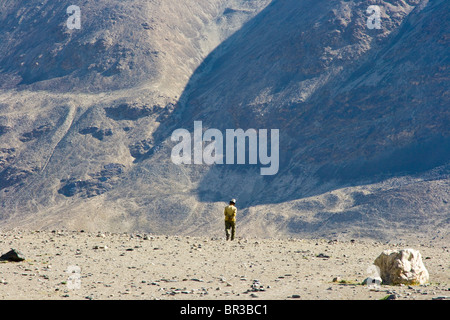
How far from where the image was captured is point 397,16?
94.6 m

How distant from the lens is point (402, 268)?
13969 millimetres

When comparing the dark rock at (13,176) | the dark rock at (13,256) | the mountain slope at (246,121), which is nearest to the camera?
the dark rock at (13,256)

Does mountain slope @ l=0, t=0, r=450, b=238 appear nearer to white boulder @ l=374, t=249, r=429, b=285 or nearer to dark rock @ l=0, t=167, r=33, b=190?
dark rock @ l=0, t=167, r=33, b=190

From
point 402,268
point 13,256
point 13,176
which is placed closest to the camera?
point 402,268

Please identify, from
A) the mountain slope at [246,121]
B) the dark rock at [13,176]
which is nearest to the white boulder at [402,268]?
the mountain slope at [246,121]

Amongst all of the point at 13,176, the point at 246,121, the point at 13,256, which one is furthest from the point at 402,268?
the point at 13,176

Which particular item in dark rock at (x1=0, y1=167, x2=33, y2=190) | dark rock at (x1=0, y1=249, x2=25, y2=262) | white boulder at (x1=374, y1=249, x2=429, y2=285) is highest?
dark rock at (x1=0, y1=167, x2=33, y2=190)

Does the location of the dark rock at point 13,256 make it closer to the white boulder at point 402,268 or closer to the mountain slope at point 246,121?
the white boulder at point 402,268

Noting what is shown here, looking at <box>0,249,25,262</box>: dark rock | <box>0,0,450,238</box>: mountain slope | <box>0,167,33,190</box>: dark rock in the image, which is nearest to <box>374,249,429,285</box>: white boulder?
<box>0,249,25,262</box>: dark rock

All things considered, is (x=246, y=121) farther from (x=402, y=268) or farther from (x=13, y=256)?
(x=402, y=268)

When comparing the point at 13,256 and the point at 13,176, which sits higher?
the point at 13,176

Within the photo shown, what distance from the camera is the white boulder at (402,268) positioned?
1395 cm

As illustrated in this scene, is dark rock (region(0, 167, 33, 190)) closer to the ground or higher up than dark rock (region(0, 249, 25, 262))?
higher up

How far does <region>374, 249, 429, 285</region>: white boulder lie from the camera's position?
13945 mm
